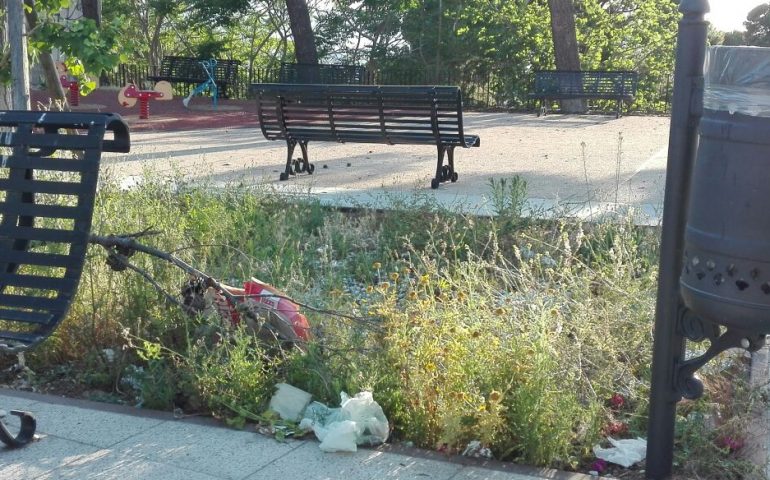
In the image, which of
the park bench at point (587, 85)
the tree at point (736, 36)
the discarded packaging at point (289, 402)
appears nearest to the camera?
the discarded packaging at point (289, 402)

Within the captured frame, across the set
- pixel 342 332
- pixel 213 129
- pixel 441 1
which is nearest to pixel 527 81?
pixel 441 1

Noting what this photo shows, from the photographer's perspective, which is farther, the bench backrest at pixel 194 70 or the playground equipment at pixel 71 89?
the bench backrest at pixel 194 70

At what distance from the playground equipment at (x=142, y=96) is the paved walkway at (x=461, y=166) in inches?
137

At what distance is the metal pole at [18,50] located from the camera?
7.70m

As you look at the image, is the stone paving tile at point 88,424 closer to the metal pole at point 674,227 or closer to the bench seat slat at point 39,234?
the bench seat slat at point 39,234

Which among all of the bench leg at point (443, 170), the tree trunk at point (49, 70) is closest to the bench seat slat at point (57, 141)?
the tree trunk at point (49, 70)

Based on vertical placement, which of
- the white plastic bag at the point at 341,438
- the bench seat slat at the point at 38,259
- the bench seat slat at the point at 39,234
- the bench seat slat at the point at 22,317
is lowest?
the white plastic bag at the point at 341,438

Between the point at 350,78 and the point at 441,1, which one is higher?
Answer: the point at 441,1

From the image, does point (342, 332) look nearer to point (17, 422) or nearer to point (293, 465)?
point (293, 465)

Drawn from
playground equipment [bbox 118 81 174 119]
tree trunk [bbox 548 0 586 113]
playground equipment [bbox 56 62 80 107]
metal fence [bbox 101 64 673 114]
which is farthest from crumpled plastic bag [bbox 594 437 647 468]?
metal fence [bbox 101 64 673 114]

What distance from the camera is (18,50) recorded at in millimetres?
7746

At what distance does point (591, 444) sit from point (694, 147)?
4.23ft

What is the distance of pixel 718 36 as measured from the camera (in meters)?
42.4

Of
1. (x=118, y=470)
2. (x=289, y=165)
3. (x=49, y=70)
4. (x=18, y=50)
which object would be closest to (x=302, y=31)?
(x=289, y=165)
